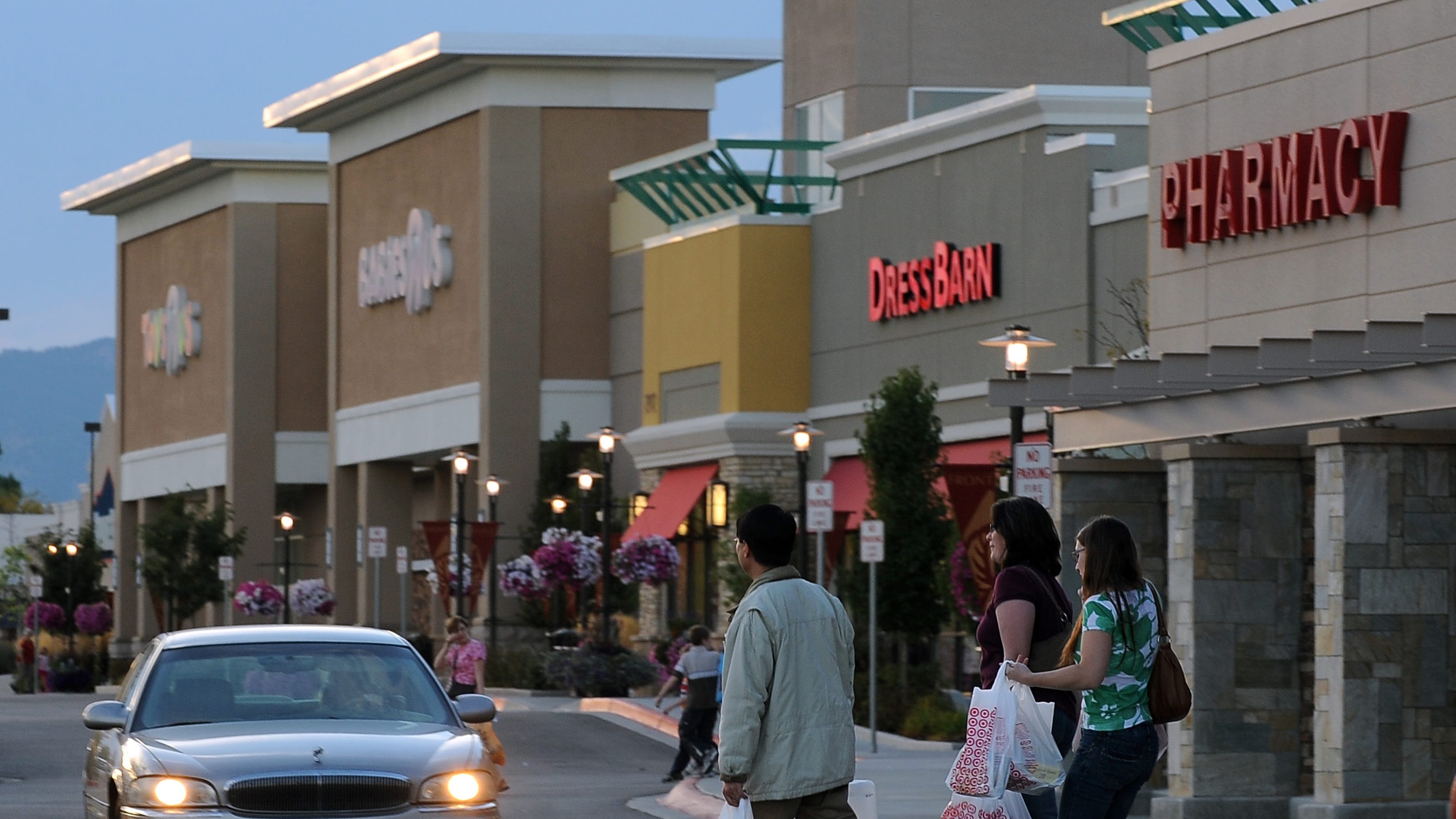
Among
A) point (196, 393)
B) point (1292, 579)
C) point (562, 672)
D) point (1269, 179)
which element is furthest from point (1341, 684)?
point (196, 393)

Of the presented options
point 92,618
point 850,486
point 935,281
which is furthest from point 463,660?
point 92,618

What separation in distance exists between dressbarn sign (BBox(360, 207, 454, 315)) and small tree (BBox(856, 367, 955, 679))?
2609 cm

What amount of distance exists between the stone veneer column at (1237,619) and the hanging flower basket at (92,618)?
56.5 meters

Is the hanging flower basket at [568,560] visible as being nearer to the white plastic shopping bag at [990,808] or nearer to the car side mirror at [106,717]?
the car side mirror at [106,717]

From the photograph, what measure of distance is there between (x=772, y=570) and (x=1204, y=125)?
16.7m

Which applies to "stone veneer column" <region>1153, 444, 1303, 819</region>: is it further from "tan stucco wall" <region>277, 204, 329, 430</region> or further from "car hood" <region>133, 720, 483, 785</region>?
"tan stucco wall" <region>277, 204, 329, 430</region>

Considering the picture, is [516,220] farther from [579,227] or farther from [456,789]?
[456,789]

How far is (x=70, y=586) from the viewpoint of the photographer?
7112 centimetres

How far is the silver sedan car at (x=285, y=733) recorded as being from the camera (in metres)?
12.0

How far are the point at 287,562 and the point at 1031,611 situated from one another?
51.4 m

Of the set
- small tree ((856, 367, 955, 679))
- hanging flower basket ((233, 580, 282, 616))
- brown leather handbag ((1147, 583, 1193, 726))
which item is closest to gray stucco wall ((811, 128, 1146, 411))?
small tree ((856, 367, 955, 679))

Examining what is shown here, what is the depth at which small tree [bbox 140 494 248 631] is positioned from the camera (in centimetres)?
6856

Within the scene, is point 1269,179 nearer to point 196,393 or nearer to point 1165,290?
point 1165,290

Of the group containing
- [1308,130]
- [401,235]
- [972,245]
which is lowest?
[1308,130]
